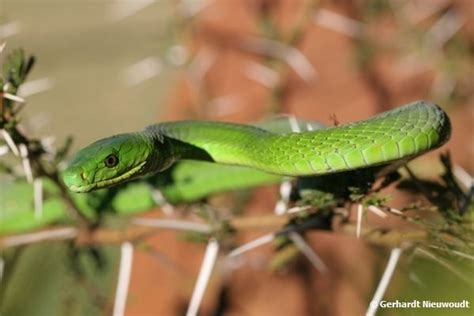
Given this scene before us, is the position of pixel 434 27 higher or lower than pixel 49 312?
higher

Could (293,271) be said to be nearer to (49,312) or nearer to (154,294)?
(154,294)

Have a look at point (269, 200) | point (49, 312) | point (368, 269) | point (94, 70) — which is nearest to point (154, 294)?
point (49, 312)

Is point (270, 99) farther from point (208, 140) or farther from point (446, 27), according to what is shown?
point (208, 140)

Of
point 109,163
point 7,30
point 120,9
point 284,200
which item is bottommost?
point 120,9

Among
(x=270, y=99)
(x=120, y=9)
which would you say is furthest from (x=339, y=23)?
(x=120, y=9)

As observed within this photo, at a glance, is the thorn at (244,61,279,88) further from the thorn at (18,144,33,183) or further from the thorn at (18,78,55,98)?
the thorn at (18,144,33,183)
